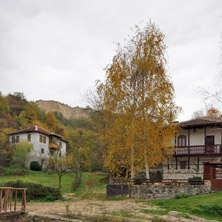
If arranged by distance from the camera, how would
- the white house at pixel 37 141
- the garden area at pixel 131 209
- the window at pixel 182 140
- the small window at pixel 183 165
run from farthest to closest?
the white house at pixel 37 141 → the window at pixel 182 140 → the small window at pixel 183 165 → the garden area at pixel 131 209

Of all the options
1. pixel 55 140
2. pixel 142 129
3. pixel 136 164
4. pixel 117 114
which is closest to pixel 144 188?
pixel 136 164

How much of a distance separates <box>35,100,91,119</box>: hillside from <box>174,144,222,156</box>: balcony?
81789mm

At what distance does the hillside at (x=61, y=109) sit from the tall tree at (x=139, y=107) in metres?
86.9

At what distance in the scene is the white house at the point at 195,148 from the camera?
1022 inches

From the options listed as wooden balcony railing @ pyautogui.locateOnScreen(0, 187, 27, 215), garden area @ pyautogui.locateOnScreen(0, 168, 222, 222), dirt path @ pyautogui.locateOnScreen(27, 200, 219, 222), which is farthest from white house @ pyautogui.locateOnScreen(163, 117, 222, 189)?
wooden balcony railing @ pyautogui.locateOnScreen(0, 187, 27, 215)

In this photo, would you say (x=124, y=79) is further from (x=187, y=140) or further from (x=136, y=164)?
(x=187, y=140)

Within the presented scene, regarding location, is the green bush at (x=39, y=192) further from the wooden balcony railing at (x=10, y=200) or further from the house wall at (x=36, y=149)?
the house wall at (x=36, y=149)

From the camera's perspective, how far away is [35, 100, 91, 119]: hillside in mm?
109062

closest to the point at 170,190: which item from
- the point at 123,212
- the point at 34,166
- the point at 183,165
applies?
the point at 123,212

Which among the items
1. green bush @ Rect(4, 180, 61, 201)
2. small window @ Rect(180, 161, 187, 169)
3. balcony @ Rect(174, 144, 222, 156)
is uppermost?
balcony @ Rect(174, 144, 222, 156)

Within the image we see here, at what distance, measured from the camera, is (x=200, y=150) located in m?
26.3

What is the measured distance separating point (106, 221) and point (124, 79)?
450 inches

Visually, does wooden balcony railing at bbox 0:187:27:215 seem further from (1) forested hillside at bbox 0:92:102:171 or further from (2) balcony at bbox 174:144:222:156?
(2) balcony at bbox 174:144:222:156

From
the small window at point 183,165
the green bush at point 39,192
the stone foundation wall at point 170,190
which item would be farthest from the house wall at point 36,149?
the stone foundation wall at point 170,190
